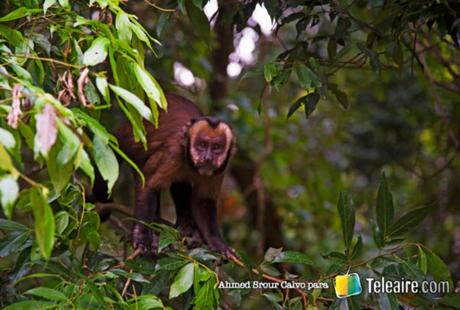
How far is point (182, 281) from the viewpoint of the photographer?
115 inches

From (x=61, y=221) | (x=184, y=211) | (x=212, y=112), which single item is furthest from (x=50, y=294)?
(x=212, y=112)

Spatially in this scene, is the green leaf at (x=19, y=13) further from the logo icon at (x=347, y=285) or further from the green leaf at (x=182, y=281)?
the logo icon at (x=347, y=285)

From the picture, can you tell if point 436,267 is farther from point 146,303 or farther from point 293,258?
point 146,303

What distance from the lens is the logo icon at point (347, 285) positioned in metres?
3.07

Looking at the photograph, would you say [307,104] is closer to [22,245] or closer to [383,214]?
[383,214]

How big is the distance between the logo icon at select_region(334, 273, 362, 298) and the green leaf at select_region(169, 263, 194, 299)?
0.62 metres

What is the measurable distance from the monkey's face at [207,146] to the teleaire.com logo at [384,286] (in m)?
1.63

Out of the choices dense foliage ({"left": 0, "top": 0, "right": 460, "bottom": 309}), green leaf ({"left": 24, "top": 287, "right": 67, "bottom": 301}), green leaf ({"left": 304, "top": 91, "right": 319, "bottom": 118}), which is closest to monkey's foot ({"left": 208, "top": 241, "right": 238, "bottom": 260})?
dense foliage ({"left": 0, "top": 0, "right": 460, "bottom": 309})

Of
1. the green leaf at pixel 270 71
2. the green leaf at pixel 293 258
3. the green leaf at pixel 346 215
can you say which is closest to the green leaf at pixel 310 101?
the green leaf at pixel 270 71

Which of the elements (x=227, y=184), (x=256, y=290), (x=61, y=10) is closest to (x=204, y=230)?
(x=256, y=290)

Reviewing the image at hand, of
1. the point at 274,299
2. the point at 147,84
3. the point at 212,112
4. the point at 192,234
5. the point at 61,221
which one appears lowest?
the point at 274,299

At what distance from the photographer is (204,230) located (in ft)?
15.6

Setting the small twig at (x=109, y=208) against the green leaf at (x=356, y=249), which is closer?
the green leaf at (x=356, y=249)

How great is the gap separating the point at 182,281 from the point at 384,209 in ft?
2.89
